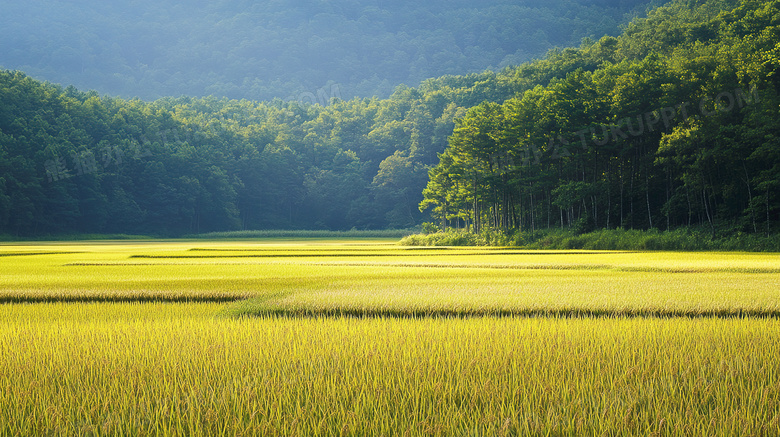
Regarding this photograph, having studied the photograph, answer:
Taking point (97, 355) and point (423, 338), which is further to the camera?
point (423, 338)

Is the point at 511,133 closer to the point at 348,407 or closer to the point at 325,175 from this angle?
the point at 348,407

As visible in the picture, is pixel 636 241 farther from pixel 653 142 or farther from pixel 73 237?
pixel 73 237

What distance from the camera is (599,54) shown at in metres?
75.0

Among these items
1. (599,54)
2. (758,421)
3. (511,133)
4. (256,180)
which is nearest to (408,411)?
(758,421)

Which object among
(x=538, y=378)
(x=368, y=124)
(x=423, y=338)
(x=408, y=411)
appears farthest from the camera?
(x=368, y=124)

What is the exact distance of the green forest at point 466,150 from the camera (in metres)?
33.9

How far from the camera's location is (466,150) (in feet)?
176

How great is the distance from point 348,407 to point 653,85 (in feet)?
134

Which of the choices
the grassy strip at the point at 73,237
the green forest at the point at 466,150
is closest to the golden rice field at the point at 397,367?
the green forest at the point at 466,150

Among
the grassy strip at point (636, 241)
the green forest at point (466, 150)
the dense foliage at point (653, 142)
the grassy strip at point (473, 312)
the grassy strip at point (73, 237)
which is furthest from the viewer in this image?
the grassy strip at point (73, 237)

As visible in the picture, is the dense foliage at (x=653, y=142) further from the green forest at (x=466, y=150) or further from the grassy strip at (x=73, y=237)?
the grassy strip at (x=73, y=237)

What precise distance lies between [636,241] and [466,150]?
74.0 feet

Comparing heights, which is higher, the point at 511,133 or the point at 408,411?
the point at 511,133

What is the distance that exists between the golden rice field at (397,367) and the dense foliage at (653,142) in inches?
999
